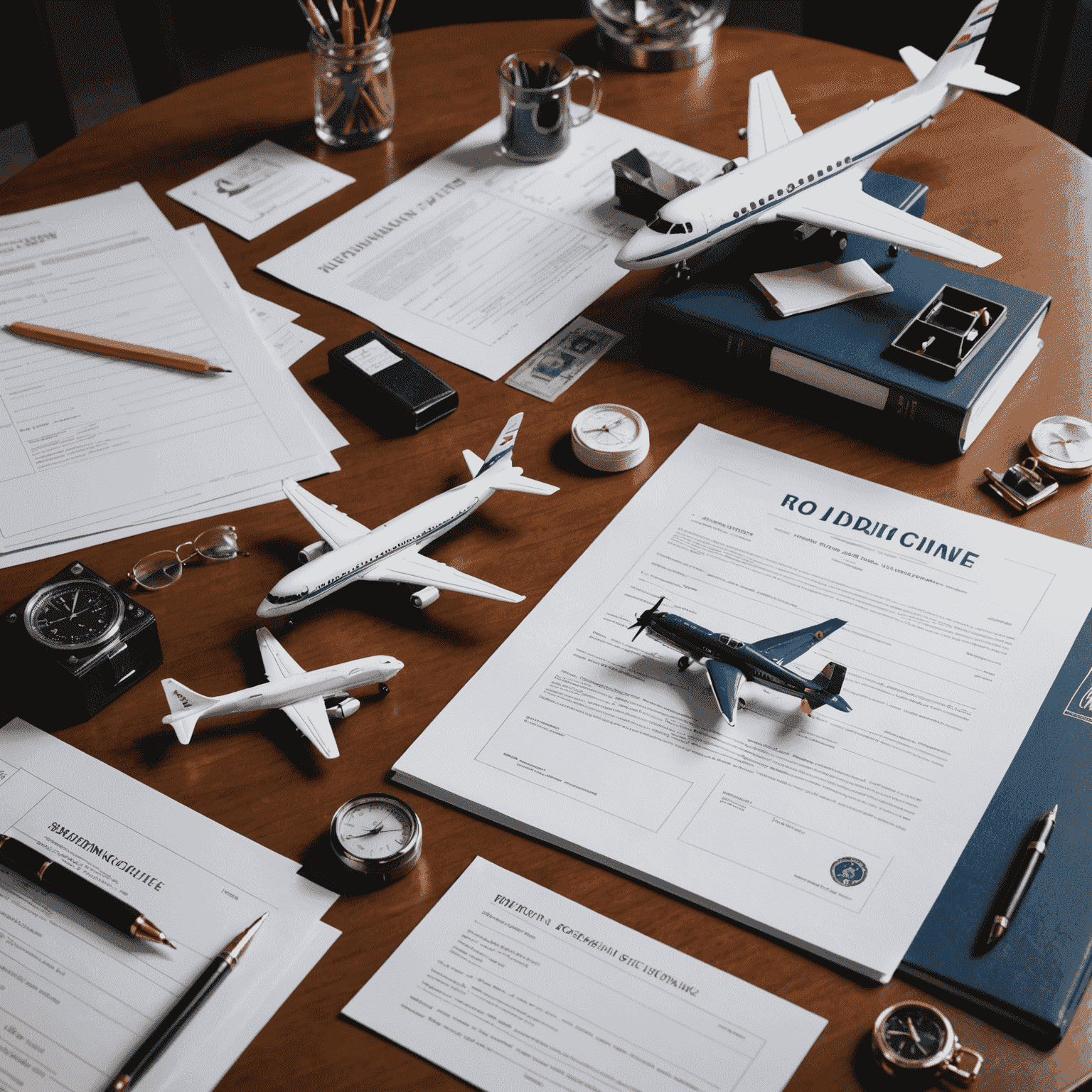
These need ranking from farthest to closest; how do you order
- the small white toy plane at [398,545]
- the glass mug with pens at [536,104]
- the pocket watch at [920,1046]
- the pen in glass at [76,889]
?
the glass mug with pens at [536,104] < the small white toy plane at [398,545] < the pen in glass at [76,889] < the pocket watch at [920,1046]

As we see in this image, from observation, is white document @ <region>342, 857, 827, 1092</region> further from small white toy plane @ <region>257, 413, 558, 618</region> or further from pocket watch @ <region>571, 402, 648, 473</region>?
pocket watch @ <region>571, 402, 648, 473</region>

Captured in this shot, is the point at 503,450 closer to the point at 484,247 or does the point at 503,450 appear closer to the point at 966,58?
the point at 484,247

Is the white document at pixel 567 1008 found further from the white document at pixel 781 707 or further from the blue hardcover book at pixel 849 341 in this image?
the blue hardcover book at pixel 849 341

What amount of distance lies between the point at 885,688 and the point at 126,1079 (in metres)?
0.87

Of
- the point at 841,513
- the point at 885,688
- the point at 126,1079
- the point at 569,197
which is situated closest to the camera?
the point at 126,1079

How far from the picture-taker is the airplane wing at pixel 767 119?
193 centimetres

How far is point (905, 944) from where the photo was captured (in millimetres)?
1105

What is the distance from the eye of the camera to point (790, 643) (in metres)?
1.33

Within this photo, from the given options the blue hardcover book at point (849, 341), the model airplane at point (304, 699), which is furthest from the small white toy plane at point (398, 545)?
the blue hardcover book at point (849, 341)

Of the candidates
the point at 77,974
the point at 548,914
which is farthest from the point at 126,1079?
the point at 548,914

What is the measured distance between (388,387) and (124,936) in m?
0.81

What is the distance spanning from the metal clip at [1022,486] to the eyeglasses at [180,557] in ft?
3.26

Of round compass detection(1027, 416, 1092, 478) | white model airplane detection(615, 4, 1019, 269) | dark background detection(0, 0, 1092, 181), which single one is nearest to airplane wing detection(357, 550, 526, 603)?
white model airplane detection(615, 4, 1019, 269)

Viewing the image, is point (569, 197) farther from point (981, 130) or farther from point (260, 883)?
point (260, 883)
